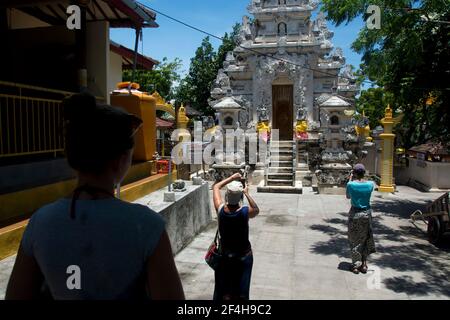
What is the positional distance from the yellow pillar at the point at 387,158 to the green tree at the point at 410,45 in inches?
156

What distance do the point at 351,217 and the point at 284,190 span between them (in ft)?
24.5

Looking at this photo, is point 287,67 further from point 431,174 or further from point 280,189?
point 431,174

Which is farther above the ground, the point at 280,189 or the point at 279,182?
the point at 279,182

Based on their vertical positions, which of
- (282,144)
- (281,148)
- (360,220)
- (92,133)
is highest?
(92,133)

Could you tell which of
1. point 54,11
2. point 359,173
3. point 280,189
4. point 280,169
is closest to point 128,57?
point 54,11

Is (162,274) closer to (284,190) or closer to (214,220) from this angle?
(214,220)

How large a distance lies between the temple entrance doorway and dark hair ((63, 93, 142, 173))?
18219 millimetres

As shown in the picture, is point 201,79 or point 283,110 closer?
point 283,110

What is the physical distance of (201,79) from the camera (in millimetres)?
30062

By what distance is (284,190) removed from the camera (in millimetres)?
13062

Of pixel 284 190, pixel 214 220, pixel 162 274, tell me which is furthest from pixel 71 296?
pixel 284 190

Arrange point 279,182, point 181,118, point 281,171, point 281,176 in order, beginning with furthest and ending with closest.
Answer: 1. point 181,118
2. point 281,171
3. point 281,176
4. point 279,182

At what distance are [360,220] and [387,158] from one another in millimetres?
8792

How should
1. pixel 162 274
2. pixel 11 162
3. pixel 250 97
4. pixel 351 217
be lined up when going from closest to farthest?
pixel 162 274, pixel 11 162, pixel 351 217, pixel 250 97
